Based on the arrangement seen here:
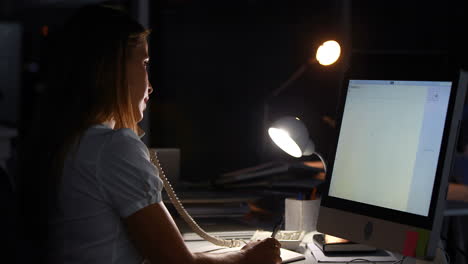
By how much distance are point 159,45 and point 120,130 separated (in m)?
1.31

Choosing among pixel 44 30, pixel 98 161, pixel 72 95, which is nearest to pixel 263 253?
pixel 98 161

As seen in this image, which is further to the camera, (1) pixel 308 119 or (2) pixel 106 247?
(1) pixel 308 119

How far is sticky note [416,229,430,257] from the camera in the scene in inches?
42.6

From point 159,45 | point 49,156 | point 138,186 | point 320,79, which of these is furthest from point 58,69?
point 320,79

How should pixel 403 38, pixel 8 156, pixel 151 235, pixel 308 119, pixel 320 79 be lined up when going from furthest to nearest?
pixel 403 38
pixel 8 156
pixel 320 79
pixel 308 119
pixel 151 235

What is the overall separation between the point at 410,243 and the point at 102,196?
0.61 m

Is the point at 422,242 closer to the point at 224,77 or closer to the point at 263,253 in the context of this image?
the point at 263,253

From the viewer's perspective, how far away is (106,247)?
1092mm

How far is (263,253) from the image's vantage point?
1203mm

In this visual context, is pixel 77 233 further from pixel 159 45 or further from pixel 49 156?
pixel 159 45

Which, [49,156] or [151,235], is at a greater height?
[49,156]

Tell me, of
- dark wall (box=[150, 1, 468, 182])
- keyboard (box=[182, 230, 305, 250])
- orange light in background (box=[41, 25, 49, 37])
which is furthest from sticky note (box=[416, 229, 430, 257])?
orange light in background (box=[41, 25, 49, 37])

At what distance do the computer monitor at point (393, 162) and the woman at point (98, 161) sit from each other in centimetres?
29

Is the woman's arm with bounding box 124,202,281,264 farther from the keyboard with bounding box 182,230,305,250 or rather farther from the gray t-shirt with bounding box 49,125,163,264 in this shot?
the keyboard with bounding box 182,230,305,250
